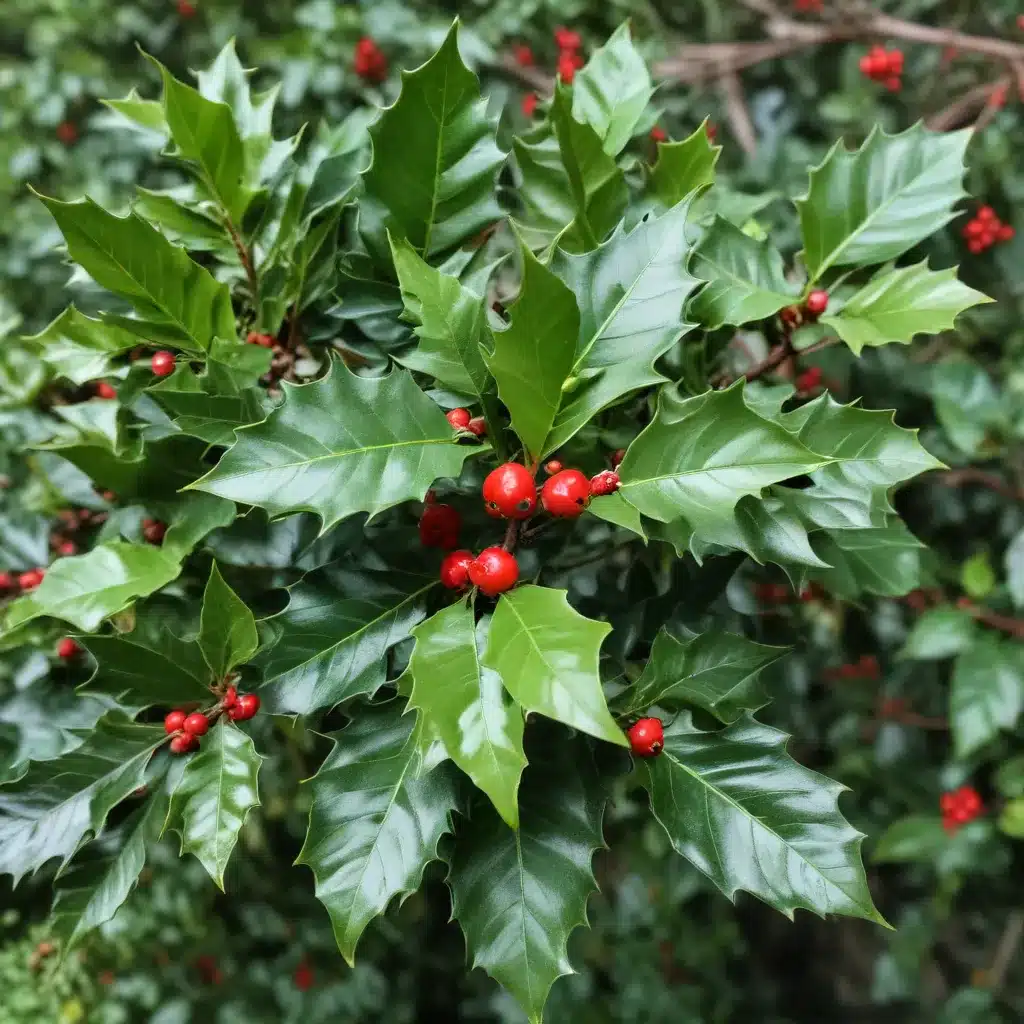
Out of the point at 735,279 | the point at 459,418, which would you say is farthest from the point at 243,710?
the point at 735,279

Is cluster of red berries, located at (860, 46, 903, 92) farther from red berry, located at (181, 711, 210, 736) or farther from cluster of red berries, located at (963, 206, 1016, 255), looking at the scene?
red berry, located at (181, 711, 210, 736)

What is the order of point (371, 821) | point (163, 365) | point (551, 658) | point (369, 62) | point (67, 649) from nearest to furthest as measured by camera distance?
point (551, 658) < point (371, 821) < point (163, 365) < point (67, 649) < point (369, 62)

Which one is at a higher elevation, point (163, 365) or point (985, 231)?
point (163, 365)

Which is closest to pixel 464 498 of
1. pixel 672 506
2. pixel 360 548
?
pixel 360 548

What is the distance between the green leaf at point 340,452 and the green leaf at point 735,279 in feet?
0.85

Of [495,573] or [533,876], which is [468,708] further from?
[533,876]

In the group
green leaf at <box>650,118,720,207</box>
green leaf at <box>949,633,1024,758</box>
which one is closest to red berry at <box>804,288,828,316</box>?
green leaf at <box>650,118,720,207</box>

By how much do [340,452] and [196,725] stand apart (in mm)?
262

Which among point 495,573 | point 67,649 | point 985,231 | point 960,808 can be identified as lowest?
point 960,808

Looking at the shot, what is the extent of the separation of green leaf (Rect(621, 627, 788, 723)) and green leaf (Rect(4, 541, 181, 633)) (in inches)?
14.8

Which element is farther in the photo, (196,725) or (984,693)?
(984,693)

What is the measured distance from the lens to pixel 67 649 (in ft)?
2.60

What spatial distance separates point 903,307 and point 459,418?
39cm

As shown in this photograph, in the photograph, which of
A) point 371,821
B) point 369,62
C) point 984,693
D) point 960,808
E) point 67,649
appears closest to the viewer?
point 371,821
